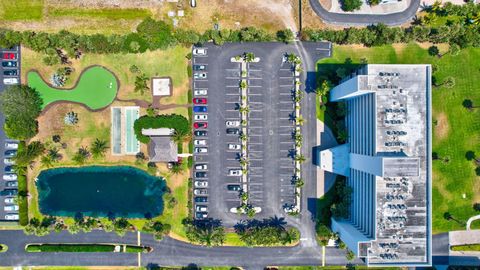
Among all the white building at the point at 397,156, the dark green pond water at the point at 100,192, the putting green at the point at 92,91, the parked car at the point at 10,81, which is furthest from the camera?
the dark green pond water at the point at 100,192

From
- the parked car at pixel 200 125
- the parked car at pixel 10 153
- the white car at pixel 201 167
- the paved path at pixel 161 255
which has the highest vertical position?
the parked car at pixel 200 125

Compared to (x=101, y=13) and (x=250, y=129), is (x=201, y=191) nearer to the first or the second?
(x=250, y=129)

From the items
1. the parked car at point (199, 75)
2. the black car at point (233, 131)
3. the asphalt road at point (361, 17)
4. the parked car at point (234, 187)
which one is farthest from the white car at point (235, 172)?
the asphalt road at point (361, 17)

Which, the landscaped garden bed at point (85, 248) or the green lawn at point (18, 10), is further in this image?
the green lawn at point (18, 10)

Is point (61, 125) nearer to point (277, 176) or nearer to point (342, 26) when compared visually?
point (277, 176)

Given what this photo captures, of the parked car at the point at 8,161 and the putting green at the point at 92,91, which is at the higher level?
the putting green at the point at 92,91

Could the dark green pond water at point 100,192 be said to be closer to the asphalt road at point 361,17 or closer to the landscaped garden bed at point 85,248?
the landscaped garden bed at point 85,248
